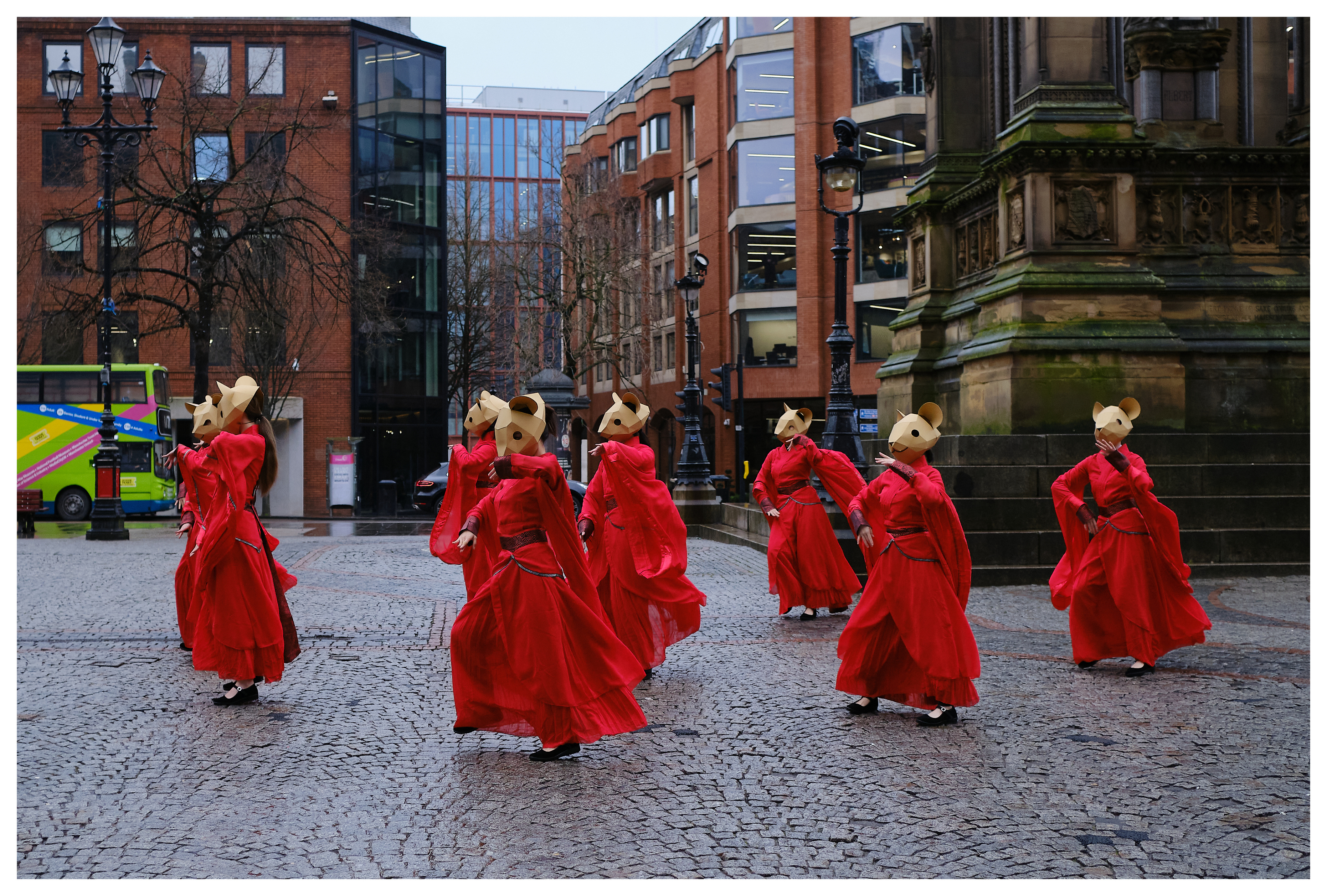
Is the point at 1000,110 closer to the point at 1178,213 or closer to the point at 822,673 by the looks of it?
the point at 1178,213

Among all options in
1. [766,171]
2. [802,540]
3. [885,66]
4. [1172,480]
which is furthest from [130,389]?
[1172,480]

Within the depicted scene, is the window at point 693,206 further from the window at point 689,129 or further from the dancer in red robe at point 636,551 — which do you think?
the dancer in red robe at point 636,551

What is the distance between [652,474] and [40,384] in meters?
Answer: 28.6

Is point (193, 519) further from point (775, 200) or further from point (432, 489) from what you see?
point (775, 200)

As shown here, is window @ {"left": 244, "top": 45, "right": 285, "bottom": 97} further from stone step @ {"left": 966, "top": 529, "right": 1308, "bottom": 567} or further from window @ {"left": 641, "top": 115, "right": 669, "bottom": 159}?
stone step @ {"left": 966, "top": 529, "right": 1308, "bottom": 567}

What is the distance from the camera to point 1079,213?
559 inches

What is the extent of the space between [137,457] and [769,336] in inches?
881

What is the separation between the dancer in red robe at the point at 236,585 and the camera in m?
7.29

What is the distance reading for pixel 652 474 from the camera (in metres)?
8.73

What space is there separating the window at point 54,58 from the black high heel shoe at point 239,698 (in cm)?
3924

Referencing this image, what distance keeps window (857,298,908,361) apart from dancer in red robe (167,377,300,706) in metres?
37.6

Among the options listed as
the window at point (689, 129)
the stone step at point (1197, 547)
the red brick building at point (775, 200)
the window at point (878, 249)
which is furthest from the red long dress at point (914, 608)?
the window at point (689, 129)

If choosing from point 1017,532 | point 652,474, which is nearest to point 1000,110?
point 1017,532

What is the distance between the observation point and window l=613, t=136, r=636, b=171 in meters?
Answer: 56.0
